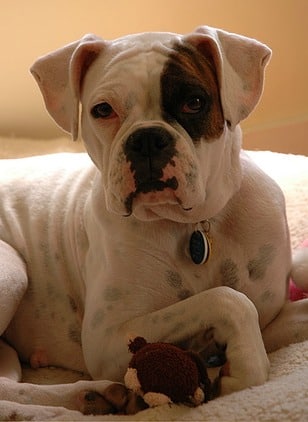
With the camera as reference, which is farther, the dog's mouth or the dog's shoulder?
the dog's shoulder

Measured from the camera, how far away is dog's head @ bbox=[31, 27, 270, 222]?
1.48m

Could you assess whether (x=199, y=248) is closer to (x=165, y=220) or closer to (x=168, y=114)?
(x=165, y=220)

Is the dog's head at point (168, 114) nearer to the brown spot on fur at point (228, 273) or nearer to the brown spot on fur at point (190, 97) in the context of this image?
the brown spot on fur at point (190, 97)

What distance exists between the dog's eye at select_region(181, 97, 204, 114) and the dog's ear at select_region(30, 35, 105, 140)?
279mm

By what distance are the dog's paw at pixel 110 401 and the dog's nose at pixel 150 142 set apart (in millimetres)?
435

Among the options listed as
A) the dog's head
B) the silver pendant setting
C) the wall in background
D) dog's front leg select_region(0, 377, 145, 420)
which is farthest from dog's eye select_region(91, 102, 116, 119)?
the wall in background

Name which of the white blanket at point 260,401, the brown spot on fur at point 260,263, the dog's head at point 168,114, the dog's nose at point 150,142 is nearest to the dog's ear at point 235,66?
the dog's head at point 168,114

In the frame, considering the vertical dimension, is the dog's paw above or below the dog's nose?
below

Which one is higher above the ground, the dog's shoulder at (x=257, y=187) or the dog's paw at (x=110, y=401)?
the dog's shoulder at (x=257, y=187)

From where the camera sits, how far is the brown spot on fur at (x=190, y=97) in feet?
4.97

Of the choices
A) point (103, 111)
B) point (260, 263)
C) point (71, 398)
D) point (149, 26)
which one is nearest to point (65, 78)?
point (103, 111)

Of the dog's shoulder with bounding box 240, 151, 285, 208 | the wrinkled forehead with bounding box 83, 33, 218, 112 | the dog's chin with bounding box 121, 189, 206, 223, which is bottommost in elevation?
the dog's shoulder with bounding box 240, 151, 285, 208

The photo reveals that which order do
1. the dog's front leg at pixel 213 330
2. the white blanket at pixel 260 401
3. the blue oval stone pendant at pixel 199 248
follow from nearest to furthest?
the white blanket at pixel 260 401 < the dog's front leg at pixel 213 330 < the blue oval stone pendant at pixel 199 248

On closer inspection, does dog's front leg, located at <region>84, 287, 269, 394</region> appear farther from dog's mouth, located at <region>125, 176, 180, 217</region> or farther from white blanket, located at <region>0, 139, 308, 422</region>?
dog's mouth, located at <region>125, 176, 180, 217</region>
